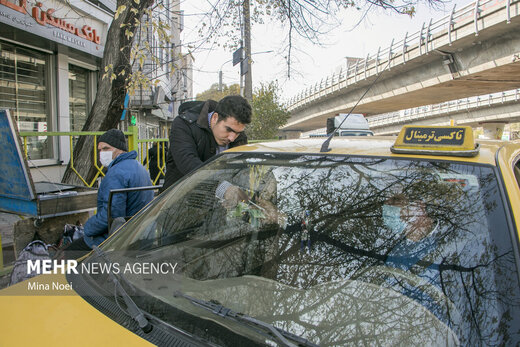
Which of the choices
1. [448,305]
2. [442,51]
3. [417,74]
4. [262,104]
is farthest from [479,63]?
[448,305]

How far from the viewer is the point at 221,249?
2.03 metres

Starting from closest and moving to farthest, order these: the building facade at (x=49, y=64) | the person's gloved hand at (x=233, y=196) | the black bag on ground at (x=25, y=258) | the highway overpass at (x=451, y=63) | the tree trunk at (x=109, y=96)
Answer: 1. the person's gloved hand at (x=233, y=196)
2. the black bag on ground at (x=25, y=258)
3. the tree trunk at (x=109, y=96)
4. the building facade at (x=49, y=64)
5. the highway overpass at (x=451, y=63)

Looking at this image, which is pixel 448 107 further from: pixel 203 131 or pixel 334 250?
pixel 334 250

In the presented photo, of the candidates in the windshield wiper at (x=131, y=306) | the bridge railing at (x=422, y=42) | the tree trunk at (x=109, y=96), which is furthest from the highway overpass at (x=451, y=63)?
the windshield wiper at (x=131, y=306)

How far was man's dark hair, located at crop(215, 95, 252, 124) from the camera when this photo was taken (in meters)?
2.99

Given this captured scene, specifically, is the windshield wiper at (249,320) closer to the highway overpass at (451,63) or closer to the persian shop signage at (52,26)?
the persian shop signage at (52,26)

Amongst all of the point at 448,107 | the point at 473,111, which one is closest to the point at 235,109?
the point at 448,107

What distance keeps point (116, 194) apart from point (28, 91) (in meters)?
8.32

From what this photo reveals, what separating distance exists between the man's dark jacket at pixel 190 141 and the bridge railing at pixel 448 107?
30.6 meters

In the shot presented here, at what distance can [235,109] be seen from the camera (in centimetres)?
299

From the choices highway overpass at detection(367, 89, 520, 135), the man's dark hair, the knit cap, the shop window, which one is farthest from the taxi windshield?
highway overpass at detection(367, 89, 520, 135)

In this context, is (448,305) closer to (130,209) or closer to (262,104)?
(130,209)

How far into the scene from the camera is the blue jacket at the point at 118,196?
3.10 m

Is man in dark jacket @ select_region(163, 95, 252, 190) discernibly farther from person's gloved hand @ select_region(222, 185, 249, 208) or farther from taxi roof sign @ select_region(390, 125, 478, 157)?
taxi roof sign @ select_region(390, 125, 478, 157)
